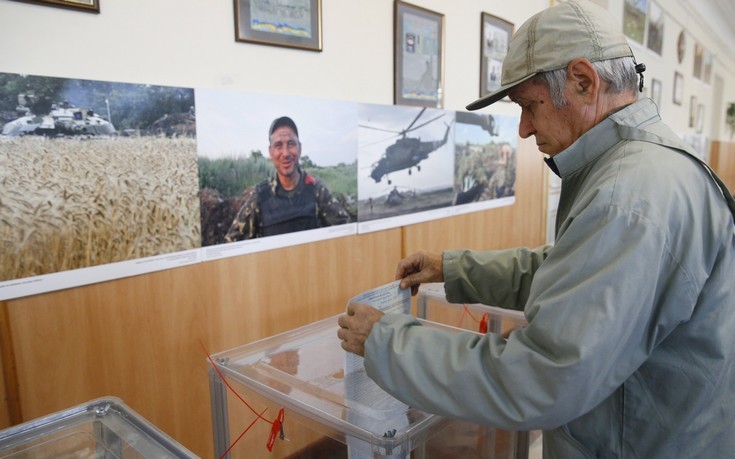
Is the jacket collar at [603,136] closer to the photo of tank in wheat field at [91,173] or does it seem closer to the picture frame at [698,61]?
the photo of tank in wheat field at [91,173]

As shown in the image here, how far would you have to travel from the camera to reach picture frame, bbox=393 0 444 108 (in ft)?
8.05

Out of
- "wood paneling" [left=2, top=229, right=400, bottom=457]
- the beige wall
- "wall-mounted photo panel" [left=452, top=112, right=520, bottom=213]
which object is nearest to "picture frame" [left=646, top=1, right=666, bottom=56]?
"wall-mounted photo panel" [left=452, top=112, right=520, bottom=213]

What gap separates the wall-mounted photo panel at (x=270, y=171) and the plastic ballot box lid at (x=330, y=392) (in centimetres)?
50

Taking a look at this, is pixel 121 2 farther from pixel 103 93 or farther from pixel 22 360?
pixel 22 360

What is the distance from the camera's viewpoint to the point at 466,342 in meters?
0.88

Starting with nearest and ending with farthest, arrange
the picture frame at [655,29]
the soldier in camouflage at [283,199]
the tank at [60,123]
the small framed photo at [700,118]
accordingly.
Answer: the tank at [60,123], the soldier in camouflage at [283,199], the picture frame at [655,29], the small framed photo at [700,118]

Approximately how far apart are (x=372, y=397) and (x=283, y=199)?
40.0 inches

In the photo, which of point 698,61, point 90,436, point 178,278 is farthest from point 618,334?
point 698,61

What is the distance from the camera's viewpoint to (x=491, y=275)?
136 centimetres

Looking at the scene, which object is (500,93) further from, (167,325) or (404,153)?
(404,153)

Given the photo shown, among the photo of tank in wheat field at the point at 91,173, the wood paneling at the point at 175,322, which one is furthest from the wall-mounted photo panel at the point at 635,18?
the photo of tank in wheat field at the point at 91,173

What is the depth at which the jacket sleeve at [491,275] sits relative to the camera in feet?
4.42

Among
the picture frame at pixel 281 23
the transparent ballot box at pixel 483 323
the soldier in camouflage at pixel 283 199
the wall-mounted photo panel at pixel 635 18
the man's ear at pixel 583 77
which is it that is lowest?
the transparent ballot box at pixel 483 323

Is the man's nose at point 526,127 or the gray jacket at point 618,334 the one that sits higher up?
the man's nose at point 526,127
